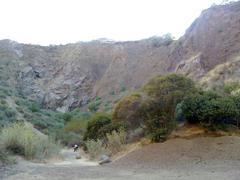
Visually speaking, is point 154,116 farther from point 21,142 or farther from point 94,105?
point 94,105

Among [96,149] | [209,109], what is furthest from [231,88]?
[96,149]

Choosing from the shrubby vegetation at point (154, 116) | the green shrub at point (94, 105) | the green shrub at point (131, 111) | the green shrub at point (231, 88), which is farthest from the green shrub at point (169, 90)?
the green shrub at point (94, 105)

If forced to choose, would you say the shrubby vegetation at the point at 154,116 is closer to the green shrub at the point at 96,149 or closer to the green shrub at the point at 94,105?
the green shrub at the point at 96,149

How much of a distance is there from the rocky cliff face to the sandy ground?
25.3m

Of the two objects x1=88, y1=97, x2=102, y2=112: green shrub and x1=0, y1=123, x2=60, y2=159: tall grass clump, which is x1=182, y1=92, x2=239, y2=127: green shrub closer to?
x1=0, y1=123, x2=60, y2=159: tall grass clump

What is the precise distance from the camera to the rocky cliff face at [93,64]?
45.8 m

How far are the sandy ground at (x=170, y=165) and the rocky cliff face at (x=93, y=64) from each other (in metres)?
25.3

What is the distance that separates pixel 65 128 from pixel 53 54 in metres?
30.7

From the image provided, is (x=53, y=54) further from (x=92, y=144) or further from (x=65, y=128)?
(x=92, y=144)

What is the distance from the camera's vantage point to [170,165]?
574 inches

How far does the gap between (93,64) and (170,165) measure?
178 feet

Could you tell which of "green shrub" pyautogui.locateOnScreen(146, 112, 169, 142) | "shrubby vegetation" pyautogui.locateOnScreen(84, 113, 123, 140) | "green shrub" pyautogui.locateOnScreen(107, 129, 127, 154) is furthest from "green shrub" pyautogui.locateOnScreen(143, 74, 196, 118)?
"shrubby vegetation" pyautogui.locateOnScreen(84, 113, 123, 140)

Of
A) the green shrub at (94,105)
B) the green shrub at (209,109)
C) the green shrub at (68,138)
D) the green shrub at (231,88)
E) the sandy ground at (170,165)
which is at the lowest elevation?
the green shrub at (68,138)

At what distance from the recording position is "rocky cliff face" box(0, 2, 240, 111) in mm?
45781
